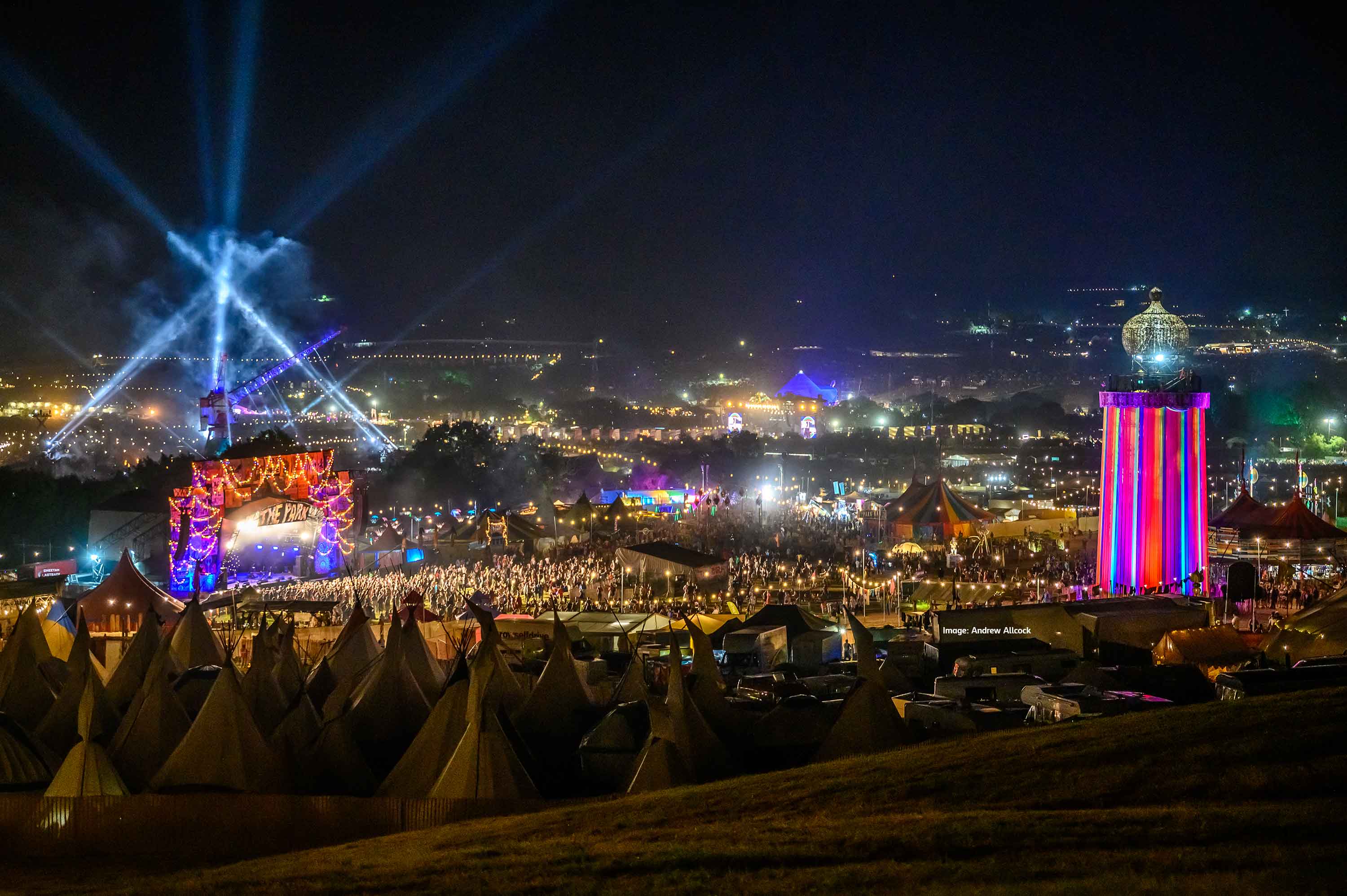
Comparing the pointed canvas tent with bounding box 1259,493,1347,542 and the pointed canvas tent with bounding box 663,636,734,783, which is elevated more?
the pointed canvas tent with bounding box 1259,493,1347,542

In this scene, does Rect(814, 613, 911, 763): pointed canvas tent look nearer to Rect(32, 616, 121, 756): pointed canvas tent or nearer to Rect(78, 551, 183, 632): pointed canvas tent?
Rect(32, 616, 121, 756): pointed canvas tent

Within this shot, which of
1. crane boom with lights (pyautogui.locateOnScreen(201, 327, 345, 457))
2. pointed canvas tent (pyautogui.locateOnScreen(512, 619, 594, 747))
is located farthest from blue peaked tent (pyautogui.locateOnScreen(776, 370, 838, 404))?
pointed canvas tent (pyautogui.locateOnScreen(512, 619, 594, 747))

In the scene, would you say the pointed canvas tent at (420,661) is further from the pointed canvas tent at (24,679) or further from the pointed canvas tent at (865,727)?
the pointed canvas tent at (865,727)

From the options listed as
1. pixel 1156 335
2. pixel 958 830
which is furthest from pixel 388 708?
pixel 1156 335

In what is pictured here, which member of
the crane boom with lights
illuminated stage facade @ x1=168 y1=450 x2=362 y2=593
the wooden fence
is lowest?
the wooden fence

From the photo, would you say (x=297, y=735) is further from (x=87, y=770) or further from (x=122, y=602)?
(x=122, y=602)

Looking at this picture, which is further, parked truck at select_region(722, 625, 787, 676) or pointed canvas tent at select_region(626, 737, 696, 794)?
parked truck at select_region(722, 625, 787, 676)

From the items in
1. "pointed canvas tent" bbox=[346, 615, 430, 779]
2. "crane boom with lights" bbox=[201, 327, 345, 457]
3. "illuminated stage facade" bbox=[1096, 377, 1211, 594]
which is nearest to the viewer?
"pointed canvas tent" bbox=[346, 615, 430, 779]
